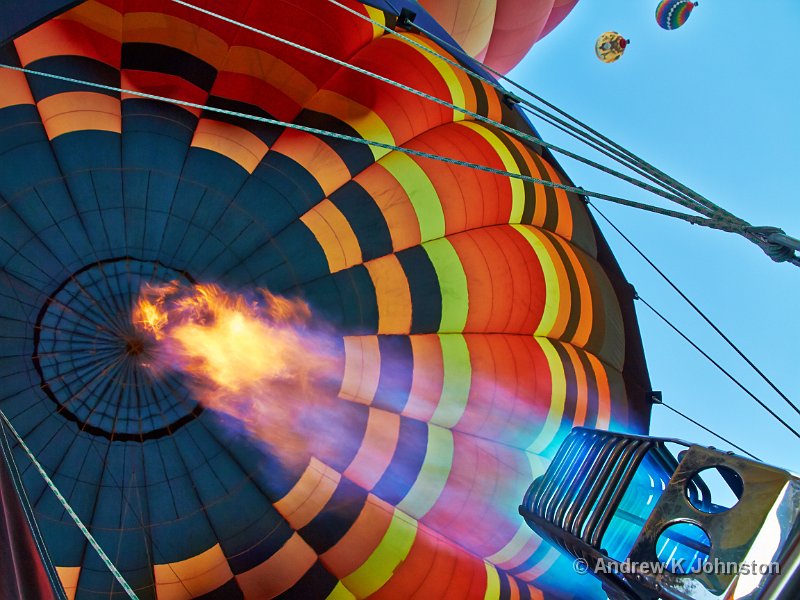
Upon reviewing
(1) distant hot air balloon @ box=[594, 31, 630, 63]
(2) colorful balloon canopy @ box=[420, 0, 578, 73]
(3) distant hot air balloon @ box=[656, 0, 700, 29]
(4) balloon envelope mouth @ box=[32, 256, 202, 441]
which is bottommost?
(4) balloon envelope mouth @ box=[32, 256, 202, 441]

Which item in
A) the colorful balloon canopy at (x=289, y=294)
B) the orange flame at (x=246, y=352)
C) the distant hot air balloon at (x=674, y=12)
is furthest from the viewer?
the distant hot air balloon at (x=674, y=12)

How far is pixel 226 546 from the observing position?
4227 mm

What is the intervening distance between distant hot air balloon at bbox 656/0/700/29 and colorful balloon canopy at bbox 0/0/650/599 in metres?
4.88

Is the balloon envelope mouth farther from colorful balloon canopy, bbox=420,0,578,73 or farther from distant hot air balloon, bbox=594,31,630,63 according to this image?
distant hot air balloon, bbox=594,31,630,63

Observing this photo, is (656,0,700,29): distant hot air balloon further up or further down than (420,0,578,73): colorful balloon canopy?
further up

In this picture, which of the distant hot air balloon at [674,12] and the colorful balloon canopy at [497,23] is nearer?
the colorful balloon canopy at [497,23]

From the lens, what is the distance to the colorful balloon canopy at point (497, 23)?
615 cm

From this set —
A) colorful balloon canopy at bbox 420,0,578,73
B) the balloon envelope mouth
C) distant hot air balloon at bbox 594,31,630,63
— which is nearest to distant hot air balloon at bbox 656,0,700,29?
distant hot air balloon at bbox 594,31,630,63

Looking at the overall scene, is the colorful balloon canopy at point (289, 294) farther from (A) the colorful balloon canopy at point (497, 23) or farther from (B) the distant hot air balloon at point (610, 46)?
(B) the distant hot air balloon at point (610, 46)

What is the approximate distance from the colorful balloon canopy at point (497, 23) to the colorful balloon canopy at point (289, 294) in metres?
1.89

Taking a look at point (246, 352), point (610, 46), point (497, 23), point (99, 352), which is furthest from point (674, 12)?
point (99, 352)

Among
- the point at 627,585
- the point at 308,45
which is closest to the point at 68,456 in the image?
the point at 308,45

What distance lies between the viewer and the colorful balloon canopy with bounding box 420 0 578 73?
615 cm

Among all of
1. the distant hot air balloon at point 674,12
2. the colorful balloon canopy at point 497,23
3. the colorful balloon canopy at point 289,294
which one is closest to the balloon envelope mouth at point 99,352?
the colorful balloon canopy at point 289,294
